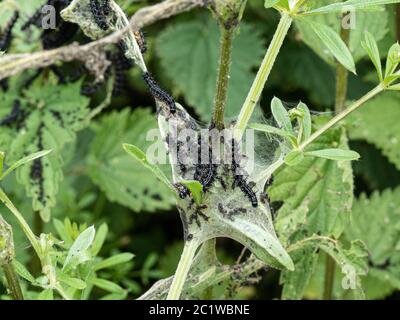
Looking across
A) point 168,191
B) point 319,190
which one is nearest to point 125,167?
point 168,191

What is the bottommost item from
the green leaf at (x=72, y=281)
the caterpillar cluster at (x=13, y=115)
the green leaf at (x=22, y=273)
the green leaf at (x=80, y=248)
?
the green leaf at (x=72, y=281)

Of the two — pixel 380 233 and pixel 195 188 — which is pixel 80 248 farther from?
pixel 380 233

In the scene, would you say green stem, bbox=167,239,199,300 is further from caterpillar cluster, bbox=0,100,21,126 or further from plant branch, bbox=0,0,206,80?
caterpillar cluster, bbox=0,100,21,126

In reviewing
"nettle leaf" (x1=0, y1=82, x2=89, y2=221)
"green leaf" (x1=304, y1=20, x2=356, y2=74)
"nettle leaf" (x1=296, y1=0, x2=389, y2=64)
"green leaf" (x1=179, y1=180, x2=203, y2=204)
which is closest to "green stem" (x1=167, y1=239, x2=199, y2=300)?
"green leaf" (x1=179, y1=180, x2=203, y2=204)

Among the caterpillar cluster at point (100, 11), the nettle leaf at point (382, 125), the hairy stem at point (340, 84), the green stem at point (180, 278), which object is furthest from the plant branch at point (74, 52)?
the nettle leaf at point (382, 125)

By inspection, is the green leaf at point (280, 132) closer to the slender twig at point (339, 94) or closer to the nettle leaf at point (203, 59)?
the slender twig at point (339, 94)
